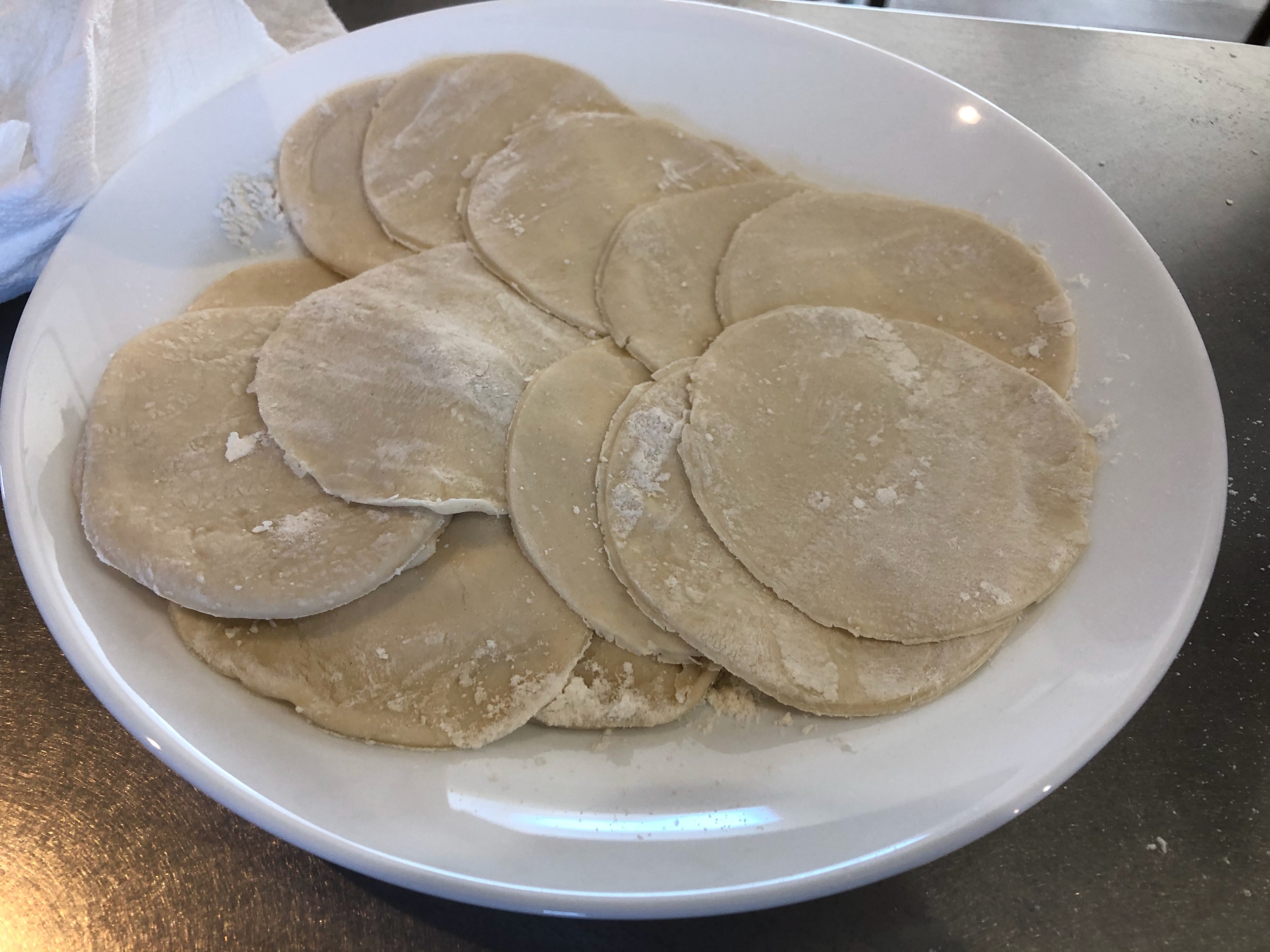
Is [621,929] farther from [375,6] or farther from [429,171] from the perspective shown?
[375,6]

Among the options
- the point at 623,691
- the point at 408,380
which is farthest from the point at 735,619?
the point at 408,380

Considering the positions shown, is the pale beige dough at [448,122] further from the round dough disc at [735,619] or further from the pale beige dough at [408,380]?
the round dough disc at [735,619]

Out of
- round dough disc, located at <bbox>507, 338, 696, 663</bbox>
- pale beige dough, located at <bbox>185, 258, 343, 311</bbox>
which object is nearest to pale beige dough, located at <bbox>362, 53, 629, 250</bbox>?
pale beige dough, located at <bbox>185, 258, 343, 311</bbox>

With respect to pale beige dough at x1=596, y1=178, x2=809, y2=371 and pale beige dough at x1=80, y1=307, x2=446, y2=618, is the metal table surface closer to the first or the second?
pale beige dough at x1=80, y1=307, x2=446, y2=618

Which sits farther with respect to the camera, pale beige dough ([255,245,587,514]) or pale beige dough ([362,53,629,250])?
pale beige dough ([362,53,629,250])

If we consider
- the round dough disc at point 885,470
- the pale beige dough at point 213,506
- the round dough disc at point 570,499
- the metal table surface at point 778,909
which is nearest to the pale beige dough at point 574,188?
the round dough disc at point 570,499

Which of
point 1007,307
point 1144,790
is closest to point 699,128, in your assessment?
point 1007,307
